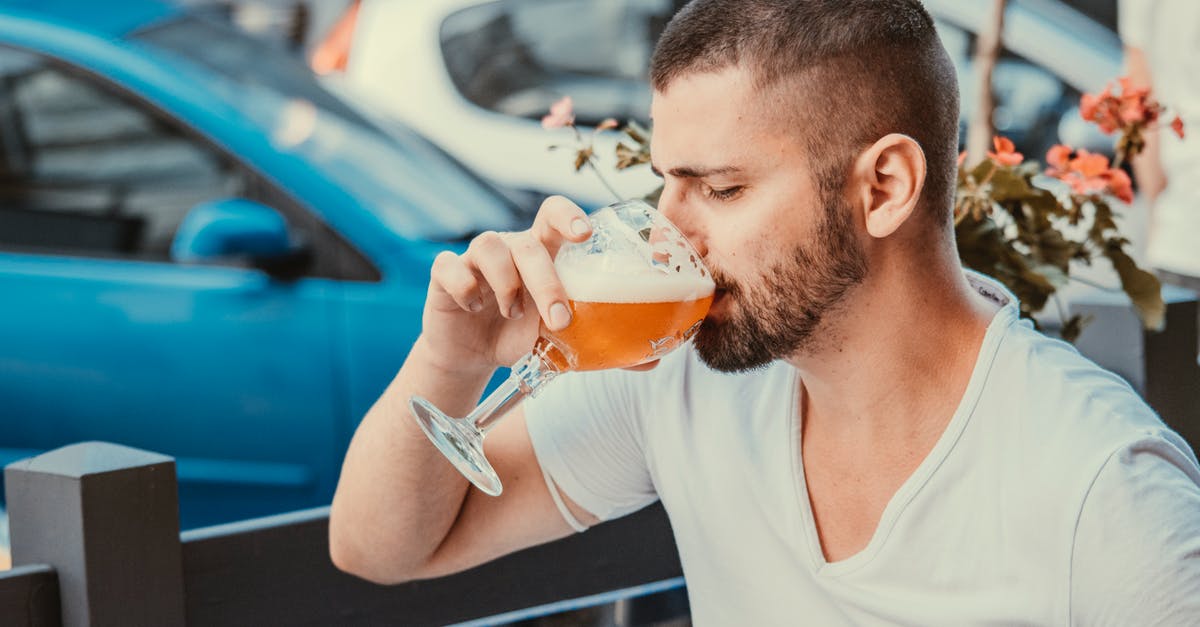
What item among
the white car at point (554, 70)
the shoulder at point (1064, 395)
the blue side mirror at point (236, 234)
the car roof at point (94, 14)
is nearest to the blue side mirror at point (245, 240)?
the blue side mirror at point (236, 234)

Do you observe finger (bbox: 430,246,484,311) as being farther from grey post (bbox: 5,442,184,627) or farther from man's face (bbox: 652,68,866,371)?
grey post (bbox: 5,442,184,627)

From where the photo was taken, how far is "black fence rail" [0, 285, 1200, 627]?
1650mm

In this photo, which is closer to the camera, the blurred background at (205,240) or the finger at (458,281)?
the finger at (458,281)

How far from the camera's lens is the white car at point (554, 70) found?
17.0 ft

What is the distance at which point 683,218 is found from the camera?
1.67 meters

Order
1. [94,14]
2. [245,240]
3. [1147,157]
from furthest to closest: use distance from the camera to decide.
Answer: [94,14]
[245,240]
[1147,157]

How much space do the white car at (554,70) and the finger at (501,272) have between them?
286cm

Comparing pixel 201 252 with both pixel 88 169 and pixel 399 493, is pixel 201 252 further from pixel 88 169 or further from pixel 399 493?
pixel 399 493

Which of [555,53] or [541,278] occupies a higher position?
[555,53]

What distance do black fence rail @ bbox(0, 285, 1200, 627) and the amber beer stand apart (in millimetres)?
470

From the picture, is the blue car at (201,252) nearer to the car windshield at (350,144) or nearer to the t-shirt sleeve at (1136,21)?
the car windshield at (350,144)

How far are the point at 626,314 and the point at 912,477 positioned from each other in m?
0.33

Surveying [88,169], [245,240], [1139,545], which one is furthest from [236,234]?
[1139,545]

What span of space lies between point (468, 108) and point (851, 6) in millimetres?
3752
